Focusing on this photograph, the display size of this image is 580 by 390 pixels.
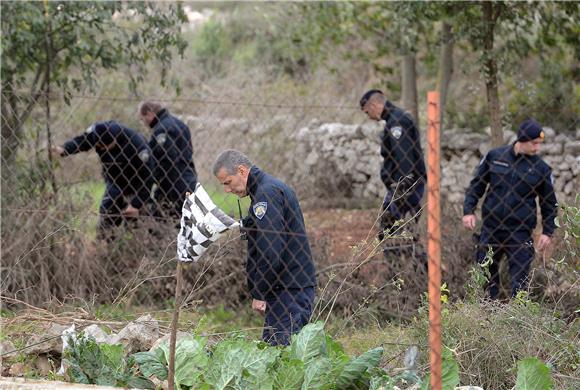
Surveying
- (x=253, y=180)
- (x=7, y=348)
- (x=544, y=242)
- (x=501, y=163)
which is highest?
(x=253, y=180)

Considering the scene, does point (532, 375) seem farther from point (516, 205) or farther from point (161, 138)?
point (161, 138)

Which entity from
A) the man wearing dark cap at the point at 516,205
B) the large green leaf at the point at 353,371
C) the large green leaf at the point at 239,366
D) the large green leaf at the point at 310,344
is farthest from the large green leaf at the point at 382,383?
the man wearing dark cap at the point at 516,205

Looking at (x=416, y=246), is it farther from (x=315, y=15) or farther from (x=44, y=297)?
(x=315, y=15)

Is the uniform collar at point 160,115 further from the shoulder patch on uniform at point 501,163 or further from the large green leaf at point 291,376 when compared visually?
the large green leaf at point 291,376

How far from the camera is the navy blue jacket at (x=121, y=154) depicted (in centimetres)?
902

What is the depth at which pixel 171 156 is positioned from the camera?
30.5ft

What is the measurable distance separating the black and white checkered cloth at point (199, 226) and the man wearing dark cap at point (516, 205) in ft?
12.3

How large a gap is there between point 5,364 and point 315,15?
7562 mm

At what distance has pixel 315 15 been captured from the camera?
12.2m

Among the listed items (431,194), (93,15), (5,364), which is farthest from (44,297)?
(431,194)

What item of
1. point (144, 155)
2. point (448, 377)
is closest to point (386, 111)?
point (144, 155)

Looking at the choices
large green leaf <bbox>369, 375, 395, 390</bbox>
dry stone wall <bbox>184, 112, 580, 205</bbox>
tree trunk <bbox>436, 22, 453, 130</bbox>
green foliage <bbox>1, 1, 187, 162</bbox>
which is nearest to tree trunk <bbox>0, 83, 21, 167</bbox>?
green foliage <bbox>1, 1, 187, 162</bbox>

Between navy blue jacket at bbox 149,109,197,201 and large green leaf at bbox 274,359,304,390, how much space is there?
15.9ft

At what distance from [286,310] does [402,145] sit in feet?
9.71
